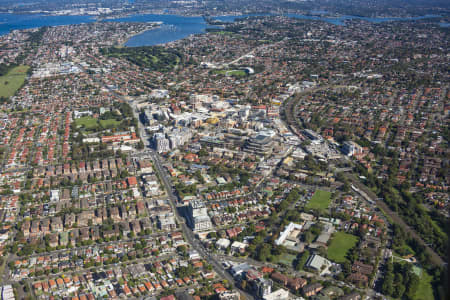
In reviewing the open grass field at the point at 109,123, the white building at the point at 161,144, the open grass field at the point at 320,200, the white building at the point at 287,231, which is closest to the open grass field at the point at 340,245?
the white building at the point at 287,231

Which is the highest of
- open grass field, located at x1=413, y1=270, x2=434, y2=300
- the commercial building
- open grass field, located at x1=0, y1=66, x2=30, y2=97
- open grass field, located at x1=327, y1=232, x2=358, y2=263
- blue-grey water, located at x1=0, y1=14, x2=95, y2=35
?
the commercial building

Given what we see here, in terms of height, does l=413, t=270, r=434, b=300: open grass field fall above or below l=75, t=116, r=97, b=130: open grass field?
above

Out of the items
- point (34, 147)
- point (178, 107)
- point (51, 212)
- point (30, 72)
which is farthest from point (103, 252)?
point (30, 72)

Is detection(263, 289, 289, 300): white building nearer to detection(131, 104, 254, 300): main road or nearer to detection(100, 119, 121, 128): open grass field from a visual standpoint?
detection(131, 104, 254, 300): main road

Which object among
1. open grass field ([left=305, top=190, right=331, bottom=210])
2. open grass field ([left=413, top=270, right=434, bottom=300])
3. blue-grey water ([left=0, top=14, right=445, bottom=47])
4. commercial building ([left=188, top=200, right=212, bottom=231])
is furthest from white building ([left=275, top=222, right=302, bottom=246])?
blue-grey water ([left=0, top=14, right=445, bottom=47])

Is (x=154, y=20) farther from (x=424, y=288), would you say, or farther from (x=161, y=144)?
(x=424, y=288)

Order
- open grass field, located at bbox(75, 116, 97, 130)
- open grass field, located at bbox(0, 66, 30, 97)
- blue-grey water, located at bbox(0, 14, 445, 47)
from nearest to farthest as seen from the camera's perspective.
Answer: open grass field, located at bbox(75, 116, 97, 130) → open grass field, located at bbox(0, 66, 30, 97) → blue-grey water, located at bbox(0, 14, 445, 47)

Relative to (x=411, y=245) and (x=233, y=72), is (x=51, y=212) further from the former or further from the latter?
(x=233, y=72)

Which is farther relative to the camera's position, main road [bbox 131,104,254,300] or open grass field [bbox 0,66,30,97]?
open grass field [bbox 0,66,30,97]
